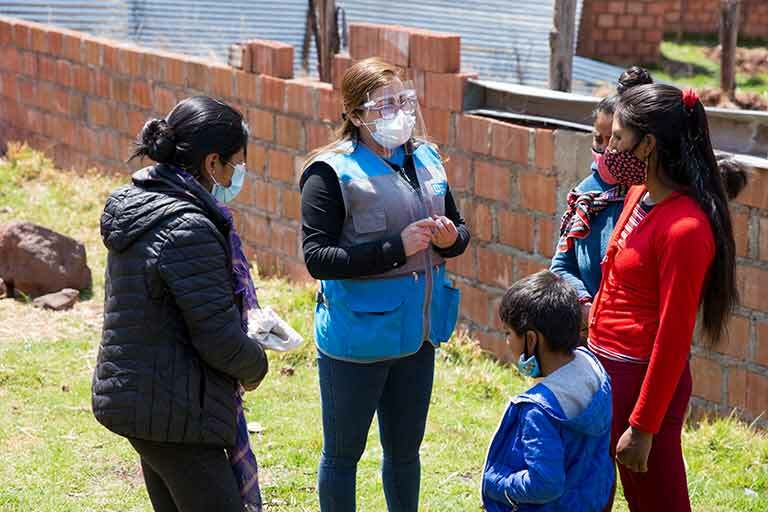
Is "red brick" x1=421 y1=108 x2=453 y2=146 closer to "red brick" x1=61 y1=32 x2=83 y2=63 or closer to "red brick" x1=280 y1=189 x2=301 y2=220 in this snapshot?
"red brick" x1=280 y1=189 x2=301 y2=220

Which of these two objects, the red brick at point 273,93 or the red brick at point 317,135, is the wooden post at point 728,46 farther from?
the red brick at point 317,135

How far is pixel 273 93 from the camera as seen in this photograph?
25.9 ft

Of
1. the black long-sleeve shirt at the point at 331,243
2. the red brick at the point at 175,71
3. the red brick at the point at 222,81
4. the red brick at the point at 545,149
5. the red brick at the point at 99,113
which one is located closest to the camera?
the black long-sleeve shirt at the point at 331,243

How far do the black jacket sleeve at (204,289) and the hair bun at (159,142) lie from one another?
0.24 meters

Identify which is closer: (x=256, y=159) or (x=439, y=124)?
(x=439, y=124)

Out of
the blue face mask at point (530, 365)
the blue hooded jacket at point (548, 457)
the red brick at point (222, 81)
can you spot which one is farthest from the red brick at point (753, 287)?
the red brick at point (222, 81)

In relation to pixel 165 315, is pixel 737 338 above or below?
below

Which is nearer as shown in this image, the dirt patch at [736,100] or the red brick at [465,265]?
the red brick at [465,265]

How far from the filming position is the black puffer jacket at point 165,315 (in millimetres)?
3062

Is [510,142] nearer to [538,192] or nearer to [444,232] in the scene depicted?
[538,192]

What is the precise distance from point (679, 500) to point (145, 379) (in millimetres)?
1629

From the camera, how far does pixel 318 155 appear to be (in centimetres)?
367

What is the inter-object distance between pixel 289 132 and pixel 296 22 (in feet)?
23.4

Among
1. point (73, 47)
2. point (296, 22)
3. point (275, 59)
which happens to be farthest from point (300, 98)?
point (296, 22)
